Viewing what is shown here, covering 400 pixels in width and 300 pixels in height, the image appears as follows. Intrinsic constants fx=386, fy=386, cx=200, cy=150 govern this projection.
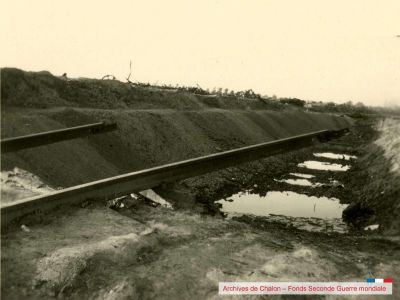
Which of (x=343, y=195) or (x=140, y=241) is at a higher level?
(x=140, y=241)

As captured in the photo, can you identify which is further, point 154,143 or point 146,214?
point 154,143

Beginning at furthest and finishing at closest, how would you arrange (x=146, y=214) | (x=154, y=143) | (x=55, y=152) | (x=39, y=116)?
(x=154, y=143) < (x=39, y=116) < (x=55, y=152) < (x=146, y=214)

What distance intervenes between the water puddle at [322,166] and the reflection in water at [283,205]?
5706 mm

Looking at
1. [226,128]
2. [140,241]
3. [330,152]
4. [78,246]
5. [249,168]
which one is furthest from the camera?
[330,152]

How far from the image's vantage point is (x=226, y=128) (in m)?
20.4

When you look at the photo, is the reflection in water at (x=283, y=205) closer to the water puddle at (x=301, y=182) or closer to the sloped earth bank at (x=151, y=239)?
the sloped earth bank at (x=151, y=239)

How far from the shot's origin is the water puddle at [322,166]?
1779 centimetres

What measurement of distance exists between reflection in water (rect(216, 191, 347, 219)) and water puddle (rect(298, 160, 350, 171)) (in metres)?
5.71

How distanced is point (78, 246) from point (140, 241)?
0.75 meters

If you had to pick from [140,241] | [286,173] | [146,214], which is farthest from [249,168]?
[140,241]

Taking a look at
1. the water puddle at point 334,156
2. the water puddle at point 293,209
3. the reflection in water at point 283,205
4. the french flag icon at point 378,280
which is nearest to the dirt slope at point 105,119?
the water puddle at point 334,156

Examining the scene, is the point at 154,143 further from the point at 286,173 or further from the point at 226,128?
the point at 226,128

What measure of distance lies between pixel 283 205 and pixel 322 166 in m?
8.16

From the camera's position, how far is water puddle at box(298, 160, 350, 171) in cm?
1779
